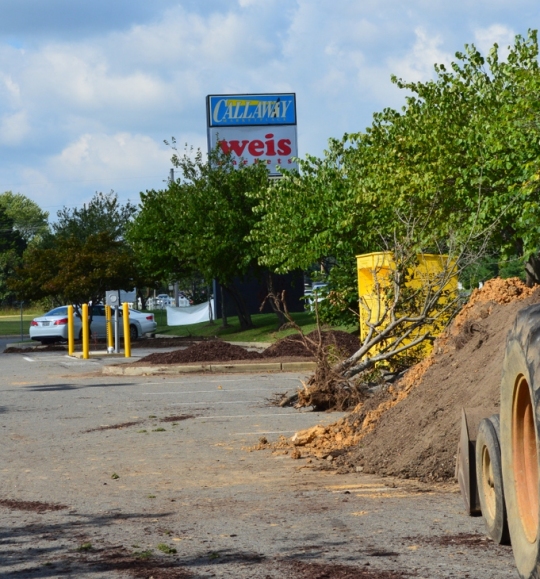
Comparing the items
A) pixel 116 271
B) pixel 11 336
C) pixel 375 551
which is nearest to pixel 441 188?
pixel 375 551

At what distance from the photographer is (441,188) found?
67.0ft

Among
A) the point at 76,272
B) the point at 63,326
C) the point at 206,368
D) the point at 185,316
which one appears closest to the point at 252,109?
the point at 185,316

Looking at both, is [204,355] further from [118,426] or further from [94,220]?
[94,220]

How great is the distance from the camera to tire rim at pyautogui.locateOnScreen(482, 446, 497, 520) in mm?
5559

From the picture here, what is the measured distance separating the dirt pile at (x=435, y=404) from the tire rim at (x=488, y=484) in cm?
168

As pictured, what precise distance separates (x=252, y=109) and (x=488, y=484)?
4430cm

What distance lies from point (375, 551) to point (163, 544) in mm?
1349

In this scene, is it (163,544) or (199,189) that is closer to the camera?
(163,544)

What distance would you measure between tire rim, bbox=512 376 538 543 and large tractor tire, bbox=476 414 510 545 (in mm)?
458

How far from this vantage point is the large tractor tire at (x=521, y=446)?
4.28 metres

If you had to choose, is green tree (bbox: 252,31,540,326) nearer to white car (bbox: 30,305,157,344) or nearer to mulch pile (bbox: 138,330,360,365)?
mulch pile (bbox: 138,330,360,365)

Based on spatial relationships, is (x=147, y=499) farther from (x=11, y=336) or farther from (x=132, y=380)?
(x=11, y=336)

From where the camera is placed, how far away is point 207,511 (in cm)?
732

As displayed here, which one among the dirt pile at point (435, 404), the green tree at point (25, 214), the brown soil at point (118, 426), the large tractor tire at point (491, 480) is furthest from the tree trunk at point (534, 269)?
the green tree at point (25, 214)
